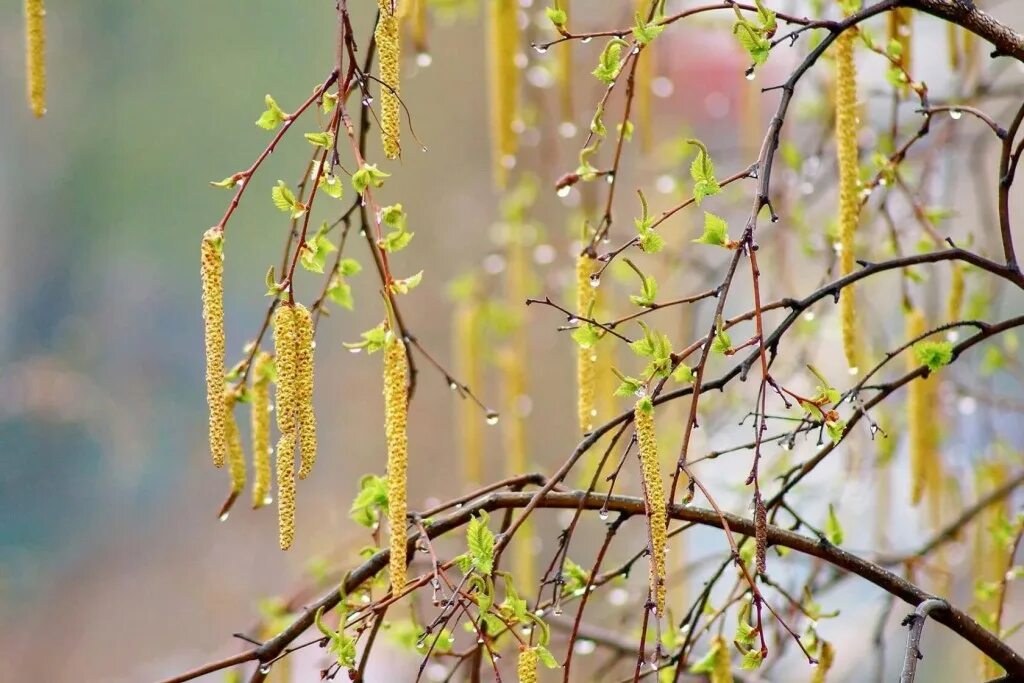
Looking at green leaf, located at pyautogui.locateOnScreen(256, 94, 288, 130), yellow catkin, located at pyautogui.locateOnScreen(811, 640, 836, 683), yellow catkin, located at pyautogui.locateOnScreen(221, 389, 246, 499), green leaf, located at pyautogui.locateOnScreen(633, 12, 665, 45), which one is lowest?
yellow catkin, located at pyautogui.locateOnScreen(811, 640, 836, 683)

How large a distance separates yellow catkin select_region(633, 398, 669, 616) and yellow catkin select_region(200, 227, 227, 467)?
0.57 feet

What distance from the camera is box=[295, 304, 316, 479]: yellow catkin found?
0.47 m

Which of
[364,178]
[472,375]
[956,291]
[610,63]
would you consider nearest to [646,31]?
[610,63]

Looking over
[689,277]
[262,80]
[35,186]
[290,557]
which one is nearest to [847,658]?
[689,277]

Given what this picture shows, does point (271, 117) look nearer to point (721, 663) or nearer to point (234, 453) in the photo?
point (234, 453)

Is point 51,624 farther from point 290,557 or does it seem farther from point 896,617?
point 896,617

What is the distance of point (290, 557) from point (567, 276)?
28.9 inches

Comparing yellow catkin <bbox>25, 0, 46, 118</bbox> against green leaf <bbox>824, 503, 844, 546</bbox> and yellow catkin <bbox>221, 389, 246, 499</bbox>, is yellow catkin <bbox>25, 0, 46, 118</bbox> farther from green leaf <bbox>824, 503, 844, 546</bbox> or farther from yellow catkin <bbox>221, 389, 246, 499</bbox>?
green leaf <bbox>824, 503, 844, 546</bbox>

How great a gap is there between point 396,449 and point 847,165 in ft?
0.89

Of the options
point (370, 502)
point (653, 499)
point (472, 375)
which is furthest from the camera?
point (472, 375)

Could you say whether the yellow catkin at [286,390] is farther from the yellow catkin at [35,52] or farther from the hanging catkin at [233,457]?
the yellow catkin at [35,52]

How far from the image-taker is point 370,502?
22.3 inches

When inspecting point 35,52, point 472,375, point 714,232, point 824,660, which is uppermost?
point 35,52

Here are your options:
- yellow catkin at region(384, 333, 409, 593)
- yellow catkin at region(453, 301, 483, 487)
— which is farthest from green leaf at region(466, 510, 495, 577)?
yellow catkin at region(453, 301, 483, 487)
